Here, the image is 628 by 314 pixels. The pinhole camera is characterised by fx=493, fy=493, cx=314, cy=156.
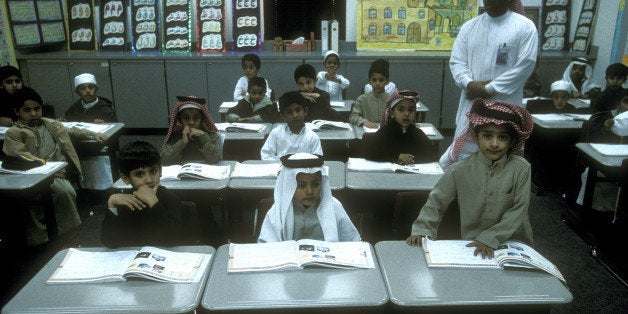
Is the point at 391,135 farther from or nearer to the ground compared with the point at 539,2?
nearer to the ground

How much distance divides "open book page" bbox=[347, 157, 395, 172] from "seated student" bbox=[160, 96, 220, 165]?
90cm

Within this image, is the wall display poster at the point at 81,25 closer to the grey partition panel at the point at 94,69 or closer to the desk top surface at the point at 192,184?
the grey partition panel at the point at 94,69

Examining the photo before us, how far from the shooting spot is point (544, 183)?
183 inches

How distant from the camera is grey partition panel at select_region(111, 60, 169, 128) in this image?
646 cm

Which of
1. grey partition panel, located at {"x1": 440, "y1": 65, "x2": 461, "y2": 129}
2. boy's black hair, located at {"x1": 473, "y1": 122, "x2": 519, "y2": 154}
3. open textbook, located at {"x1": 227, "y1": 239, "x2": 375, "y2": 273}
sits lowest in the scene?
grey partition panel, located at {"x1": 440, "y1": 65, "x2": 461, "y2": 129}

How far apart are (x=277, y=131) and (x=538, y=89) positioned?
4.17m

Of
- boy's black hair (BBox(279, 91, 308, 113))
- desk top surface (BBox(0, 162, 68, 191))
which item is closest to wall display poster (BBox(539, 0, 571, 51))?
boy's black hair (BBox(279, 91, 308, 113))

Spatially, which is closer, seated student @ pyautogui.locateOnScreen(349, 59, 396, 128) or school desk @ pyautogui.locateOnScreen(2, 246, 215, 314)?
school desk @ pyautogui.locateOnScreen(2, 246, 215, 314)

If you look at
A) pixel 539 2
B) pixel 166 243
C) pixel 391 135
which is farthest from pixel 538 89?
pixel 166 243

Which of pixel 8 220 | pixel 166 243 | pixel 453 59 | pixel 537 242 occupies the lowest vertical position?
pixel 537 242

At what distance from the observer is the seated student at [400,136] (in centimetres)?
337

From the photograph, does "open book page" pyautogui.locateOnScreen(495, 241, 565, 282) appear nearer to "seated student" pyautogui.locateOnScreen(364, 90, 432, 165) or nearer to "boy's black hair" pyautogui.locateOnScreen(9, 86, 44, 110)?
"seated student" pyautogui.locateOnScreen(364, 90, 432, 165)

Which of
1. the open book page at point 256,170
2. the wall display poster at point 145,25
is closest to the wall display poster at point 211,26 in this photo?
the wall display poster at point 145,25

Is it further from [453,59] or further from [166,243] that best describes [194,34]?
[166,243]
